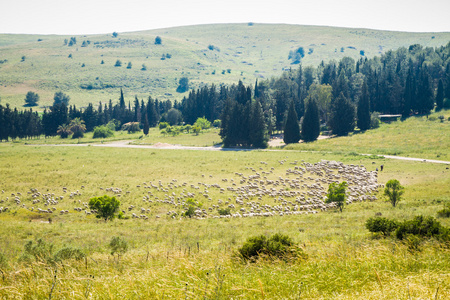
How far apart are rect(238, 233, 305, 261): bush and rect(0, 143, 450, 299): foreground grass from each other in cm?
45

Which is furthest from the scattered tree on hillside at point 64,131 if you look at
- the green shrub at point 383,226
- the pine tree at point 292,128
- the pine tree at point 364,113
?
the green shrub at point 383,226

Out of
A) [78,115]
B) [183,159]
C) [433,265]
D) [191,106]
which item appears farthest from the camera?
[191,106]

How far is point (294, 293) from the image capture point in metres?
8.20

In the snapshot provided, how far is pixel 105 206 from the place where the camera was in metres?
30.6

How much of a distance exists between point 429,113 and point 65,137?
384 ft

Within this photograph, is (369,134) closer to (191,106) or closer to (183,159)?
(183,159)

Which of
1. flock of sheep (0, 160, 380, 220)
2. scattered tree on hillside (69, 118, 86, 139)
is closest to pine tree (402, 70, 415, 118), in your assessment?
flock of sheep (0, 160, 380, 220)

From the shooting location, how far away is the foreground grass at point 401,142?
6581 cm

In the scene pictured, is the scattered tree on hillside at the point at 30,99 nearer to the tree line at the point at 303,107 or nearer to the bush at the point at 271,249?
the tree line at the point at 303,107

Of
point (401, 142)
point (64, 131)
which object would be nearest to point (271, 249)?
point (401, 142)

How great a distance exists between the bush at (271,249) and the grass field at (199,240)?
53 cm

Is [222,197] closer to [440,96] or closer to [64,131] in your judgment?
[64,131]

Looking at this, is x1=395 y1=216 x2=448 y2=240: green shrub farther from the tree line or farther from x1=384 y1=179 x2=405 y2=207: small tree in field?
the tree line

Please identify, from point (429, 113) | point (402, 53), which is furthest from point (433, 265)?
point (402, 53)
